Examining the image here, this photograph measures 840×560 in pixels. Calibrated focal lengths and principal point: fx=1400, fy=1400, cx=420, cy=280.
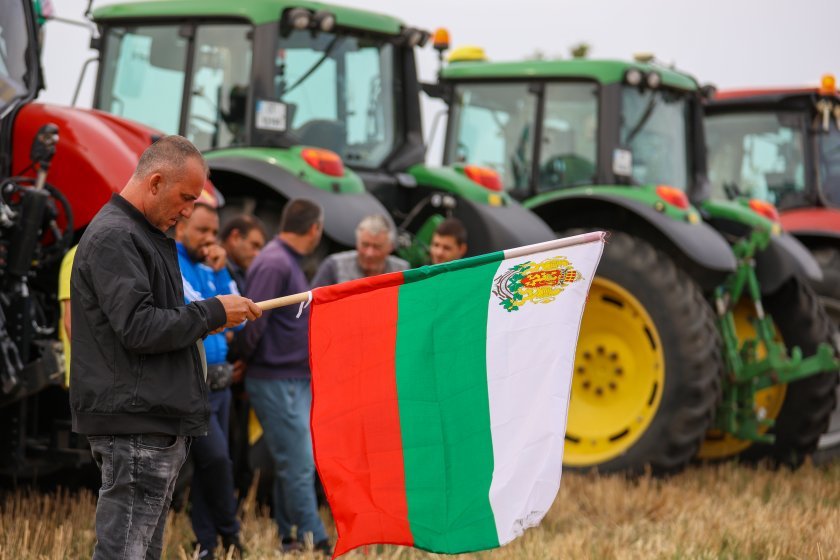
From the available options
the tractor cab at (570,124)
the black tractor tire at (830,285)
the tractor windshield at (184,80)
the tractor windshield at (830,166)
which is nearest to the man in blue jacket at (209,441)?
the tractor windshield at (184,80)

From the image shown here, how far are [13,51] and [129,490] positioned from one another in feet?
9.07

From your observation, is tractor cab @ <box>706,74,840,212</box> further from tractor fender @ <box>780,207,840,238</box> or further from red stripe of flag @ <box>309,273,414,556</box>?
red stripe of flag @ <box>309,273,414,556</box>

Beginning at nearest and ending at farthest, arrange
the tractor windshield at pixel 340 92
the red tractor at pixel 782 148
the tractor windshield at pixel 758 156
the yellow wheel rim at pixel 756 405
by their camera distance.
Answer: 1. the tractor windshield at pixel 340 92
2. the yellow wheel rim at pixel 756 405
3. the red tractor at pixel 782 148
4. the tractor windshield at pixel 758 156

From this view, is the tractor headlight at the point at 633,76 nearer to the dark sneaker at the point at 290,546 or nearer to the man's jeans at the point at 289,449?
the man's jeans at the point at 289,449

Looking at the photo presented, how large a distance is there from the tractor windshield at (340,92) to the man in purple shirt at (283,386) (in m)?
1.67

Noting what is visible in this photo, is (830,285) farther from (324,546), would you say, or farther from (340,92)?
(324,546)

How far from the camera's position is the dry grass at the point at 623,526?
16.5 ft

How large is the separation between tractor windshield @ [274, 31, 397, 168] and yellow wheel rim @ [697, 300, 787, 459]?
96.7 inches

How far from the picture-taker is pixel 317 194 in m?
6.41

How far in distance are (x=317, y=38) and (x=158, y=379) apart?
4061mm

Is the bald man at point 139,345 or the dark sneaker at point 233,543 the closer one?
the bald man at point 139,345

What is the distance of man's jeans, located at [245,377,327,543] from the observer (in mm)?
5410

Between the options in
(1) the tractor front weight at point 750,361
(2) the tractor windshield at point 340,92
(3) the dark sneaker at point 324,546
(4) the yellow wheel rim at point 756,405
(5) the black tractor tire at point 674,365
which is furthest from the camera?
(4) the yellow wheel rim at point 756,405

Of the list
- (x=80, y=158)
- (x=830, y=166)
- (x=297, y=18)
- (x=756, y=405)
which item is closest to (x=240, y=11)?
(x=297, y=18)
